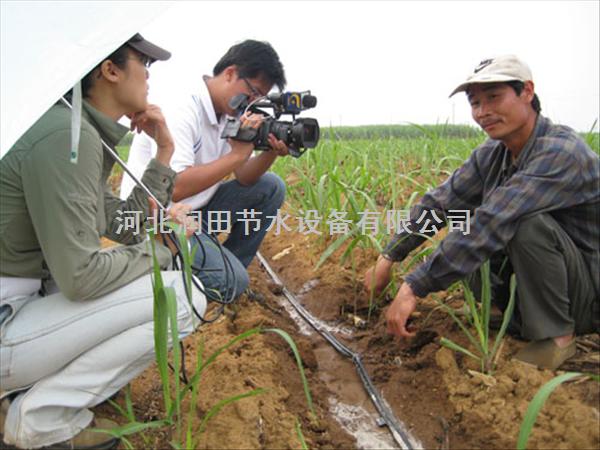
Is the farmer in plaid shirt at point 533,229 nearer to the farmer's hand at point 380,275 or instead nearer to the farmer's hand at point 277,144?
the farmer's hand at point 380,275

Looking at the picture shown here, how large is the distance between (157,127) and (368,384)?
100 cm

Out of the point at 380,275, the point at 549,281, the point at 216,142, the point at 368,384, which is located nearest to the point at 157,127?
the point at 216,142

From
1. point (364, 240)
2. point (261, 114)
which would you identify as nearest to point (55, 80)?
point (261, 114)

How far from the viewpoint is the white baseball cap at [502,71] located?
1.47 meters

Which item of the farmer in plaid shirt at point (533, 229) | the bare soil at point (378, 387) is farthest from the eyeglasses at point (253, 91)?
the bare soil at point (378, 387)

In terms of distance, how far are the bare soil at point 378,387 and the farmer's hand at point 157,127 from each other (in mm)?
607

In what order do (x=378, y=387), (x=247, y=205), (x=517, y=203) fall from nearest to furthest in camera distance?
(x=517, y=203), (x=378, y=387), (x=247, y=205)

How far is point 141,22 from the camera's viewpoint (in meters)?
0.88

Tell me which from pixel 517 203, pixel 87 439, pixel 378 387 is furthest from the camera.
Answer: pixel 378 387

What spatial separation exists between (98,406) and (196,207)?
3.06 feet

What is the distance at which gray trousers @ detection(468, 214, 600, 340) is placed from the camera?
1.45m

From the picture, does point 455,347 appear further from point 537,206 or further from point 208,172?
point 208,172

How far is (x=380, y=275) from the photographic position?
1864 mm

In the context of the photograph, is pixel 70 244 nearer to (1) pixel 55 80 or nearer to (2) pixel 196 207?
(1) pixel 55 80
